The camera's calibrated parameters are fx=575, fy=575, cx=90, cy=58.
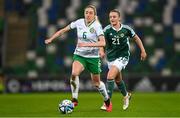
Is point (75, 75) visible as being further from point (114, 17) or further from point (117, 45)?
point (114, 17)

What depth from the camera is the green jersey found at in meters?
10.5

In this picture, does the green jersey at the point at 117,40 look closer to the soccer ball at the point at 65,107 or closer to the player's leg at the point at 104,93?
the player's leg at the point at 104,93

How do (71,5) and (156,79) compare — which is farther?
(71,5)

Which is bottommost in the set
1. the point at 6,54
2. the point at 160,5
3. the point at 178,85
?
the point at 178,85

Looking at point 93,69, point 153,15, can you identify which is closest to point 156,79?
point 153,15

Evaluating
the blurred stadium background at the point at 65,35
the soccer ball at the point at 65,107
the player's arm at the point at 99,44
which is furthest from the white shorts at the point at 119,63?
the blurred stadium background at the point at 65,35

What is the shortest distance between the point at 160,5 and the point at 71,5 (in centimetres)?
311

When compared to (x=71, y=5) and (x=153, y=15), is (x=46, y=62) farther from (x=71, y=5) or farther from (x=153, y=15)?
(x=153, y=15)

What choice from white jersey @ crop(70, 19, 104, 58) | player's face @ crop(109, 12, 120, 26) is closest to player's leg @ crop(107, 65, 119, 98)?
white jersey @ crop(70, 19, 104, 58)

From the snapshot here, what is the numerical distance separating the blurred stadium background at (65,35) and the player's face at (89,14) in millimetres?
9037

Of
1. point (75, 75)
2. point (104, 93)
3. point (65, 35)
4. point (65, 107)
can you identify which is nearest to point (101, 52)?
point (75, 75)

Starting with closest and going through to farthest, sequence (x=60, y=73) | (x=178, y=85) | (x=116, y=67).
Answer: (x=116, y=67) < (x=178, y=85) < (x=60, y=73)

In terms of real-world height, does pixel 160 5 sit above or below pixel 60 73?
above

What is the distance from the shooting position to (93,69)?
10.6 metres
